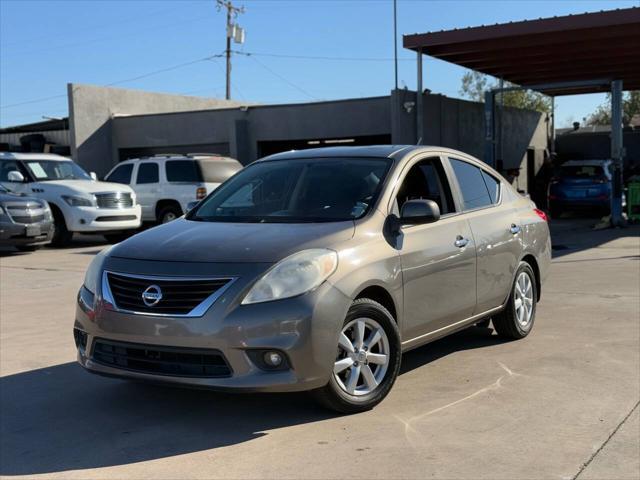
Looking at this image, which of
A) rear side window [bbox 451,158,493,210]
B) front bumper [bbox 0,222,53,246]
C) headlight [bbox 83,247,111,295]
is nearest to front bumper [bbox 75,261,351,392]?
headlight [bbox 83,247,111,295]

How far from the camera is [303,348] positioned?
4.20m

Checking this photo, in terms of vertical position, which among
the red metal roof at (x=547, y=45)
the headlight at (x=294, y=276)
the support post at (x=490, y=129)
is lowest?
the headlight at (x=294, y=276)

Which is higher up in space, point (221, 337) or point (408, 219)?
point (408, 219)

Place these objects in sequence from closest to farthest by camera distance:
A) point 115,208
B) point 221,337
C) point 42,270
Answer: point 221,337
point 42,270
point 115,208

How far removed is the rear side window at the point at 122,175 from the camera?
61.9ft

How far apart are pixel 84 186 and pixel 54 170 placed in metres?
1.23

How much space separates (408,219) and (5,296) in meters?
6.75

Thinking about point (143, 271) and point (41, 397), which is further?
point (41, 397)

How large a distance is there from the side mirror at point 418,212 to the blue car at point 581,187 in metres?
18.4

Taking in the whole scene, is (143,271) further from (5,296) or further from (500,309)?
(5,296)

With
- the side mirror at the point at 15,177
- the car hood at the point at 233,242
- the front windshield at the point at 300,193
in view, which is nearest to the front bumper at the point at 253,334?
the car hood at the point at 233,242

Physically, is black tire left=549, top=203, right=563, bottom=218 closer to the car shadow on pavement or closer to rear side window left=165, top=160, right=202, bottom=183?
rear side window left=165, top=160, right=202, bottom=183

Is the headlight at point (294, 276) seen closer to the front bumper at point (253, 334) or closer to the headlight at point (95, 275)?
the front bumper at point (253, 334)

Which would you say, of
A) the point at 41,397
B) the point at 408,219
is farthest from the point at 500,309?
the point at 41,397
